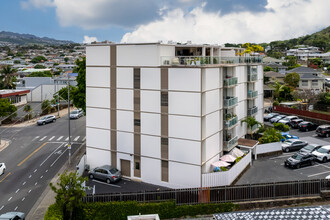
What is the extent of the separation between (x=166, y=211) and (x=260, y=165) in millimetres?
15463

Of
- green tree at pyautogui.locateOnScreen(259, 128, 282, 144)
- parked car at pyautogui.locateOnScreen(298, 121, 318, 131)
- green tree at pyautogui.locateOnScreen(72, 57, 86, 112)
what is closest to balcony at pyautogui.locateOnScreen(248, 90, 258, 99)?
green tree at pyautogui.locateOnScreen(259, 128, 282, 144)

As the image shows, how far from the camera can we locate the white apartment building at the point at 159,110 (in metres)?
28.4

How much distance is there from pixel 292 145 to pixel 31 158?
A: 33.1 metres

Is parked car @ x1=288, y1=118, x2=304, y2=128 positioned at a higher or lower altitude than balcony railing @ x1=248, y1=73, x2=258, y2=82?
lower

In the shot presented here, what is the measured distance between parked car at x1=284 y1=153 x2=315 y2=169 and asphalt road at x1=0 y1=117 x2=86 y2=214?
25455 millimetres

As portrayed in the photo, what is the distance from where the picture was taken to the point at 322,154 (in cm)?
3603

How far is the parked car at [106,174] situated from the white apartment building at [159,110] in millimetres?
1326

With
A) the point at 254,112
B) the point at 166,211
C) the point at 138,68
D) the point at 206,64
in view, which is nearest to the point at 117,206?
the point at 166,211

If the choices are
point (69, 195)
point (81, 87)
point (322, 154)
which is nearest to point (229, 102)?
point (322, 154)

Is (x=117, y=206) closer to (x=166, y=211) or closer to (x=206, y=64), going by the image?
(x=166, y=211)

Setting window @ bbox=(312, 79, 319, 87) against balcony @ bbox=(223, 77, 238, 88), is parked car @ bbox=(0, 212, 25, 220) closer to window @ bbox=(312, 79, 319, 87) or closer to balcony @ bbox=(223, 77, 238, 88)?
balcony @ bbox=(223, 77, 238, 88)

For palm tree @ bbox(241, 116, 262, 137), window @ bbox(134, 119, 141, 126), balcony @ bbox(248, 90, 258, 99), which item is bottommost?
palm tree @ bbox(241, 116, 262, 137)

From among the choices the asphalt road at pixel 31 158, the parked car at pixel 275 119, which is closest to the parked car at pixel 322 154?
the parked car at pixel 275 119

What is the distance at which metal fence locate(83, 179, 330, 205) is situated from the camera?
2445 centimetres
